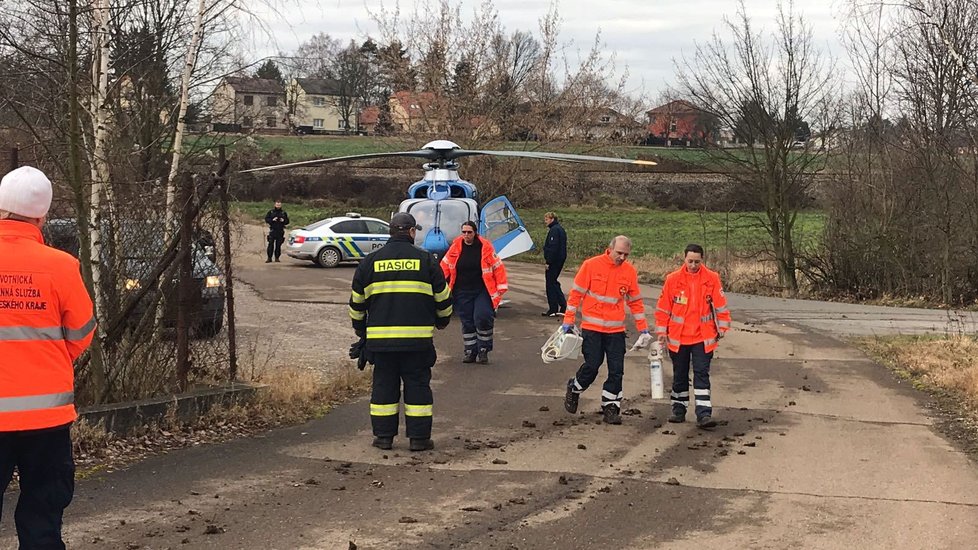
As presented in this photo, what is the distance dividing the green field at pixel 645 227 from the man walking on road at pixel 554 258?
1108 centimetres

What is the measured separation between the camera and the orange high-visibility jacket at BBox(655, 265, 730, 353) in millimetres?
9898

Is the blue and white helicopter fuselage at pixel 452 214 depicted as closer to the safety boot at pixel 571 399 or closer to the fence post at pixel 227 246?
the safety boot at pixel 571 399

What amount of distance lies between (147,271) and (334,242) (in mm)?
20730

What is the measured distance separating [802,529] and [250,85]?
24.5 feet

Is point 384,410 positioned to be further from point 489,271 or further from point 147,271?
point 489,271

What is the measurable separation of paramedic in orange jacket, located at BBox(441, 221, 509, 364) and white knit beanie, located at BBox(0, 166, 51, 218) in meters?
8.96

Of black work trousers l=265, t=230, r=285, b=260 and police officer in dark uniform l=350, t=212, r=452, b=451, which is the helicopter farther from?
black work trousers l=265, t=230, r=285, b=260

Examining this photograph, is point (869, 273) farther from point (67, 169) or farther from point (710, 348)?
point (67, 169)

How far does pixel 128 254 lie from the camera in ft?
29.0

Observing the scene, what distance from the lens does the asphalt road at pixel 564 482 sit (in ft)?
20.4

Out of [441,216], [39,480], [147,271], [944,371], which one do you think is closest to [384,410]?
[147,271]

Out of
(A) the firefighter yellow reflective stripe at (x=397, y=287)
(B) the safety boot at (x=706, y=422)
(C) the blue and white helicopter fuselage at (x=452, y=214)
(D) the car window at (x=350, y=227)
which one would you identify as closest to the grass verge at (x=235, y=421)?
(A) the firefighter yellow reflective stripe at (x=397, y=287)

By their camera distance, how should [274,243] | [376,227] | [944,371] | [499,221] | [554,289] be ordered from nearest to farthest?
[944,371] < [554,289] < [499,221] < [376,227] < [274,243]

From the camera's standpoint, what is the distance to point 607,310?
9938mm
